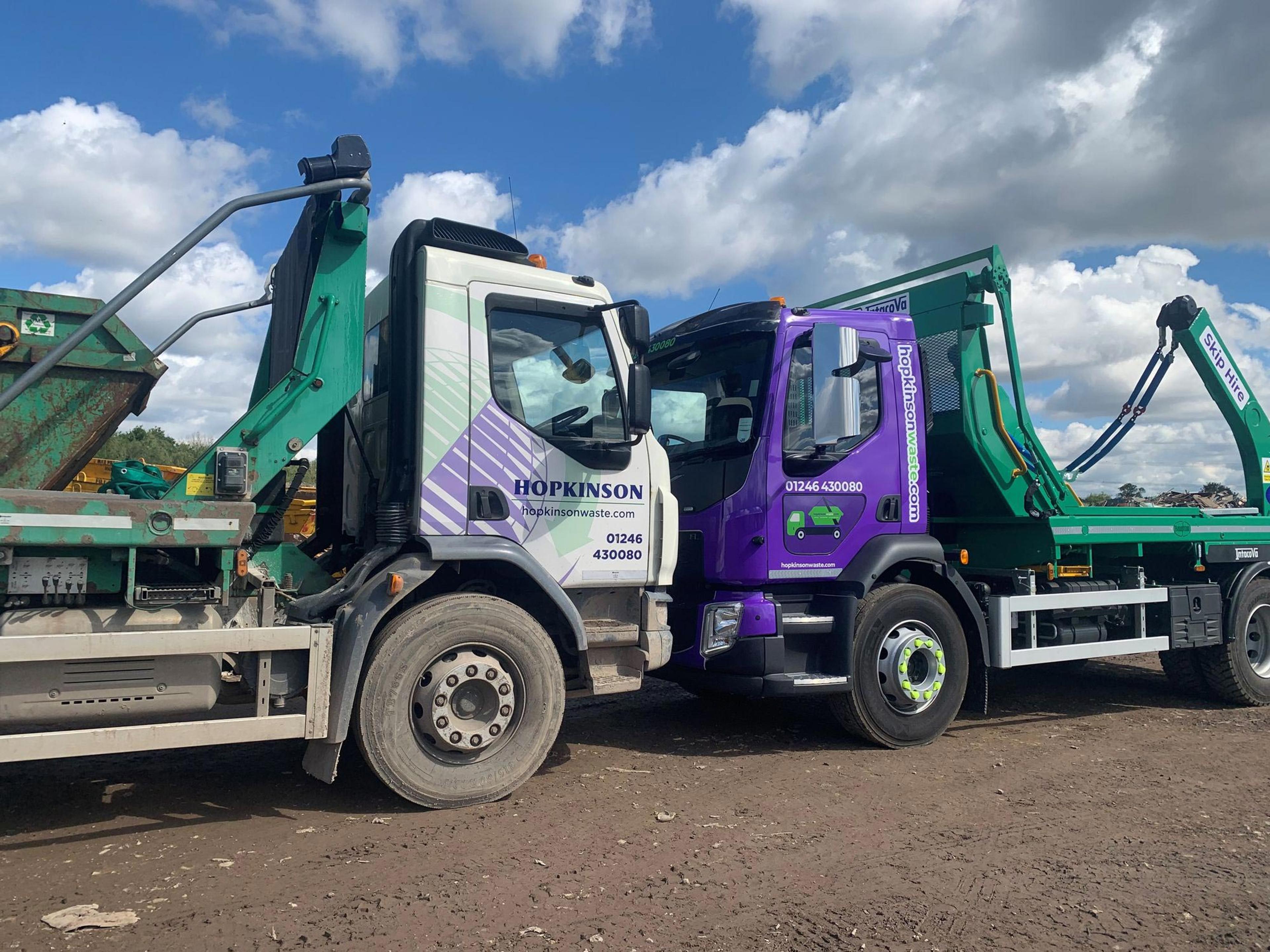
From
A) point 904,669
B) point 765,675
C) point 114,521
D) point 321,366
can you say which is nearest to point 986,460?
point 904,669

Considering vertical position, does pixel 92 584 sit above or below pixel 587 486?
below

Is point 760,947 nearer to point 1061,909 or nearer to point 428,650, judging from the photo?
point 1061,909

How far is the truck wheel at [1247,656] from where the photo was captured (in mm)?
8305

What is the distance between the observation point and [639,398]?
5.25 metres

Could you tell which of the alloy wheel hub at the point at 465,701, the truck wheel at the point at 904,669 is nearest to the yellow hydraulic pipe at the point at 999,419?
the truck wheel at the point at 904,669

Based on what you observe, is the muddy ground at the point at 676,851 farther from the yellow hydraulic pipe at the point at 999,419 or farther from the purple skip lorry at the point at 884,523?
the yellow hydraulic pipe at the point at 999,419

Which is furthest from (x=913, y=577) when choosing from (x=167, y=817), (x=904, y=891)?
(x=167, y=817)

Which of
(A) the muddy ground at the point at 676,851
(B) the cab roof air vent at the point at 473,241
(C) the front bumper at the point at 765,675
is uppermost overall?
(B) the cab roof air vent at the point at 473,241

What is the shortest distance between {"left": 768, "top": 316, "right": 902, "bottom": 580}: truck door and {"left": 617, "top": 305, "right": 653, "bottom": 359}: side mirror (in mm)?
1178

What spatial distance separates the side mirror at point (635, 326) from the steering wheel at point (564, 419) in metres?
0.47

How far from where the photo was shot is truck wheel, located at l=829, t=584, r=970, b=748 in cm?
620

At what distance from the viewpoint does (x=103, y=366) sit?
180 inches

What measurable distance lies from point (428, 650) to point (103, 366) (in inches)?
83.0

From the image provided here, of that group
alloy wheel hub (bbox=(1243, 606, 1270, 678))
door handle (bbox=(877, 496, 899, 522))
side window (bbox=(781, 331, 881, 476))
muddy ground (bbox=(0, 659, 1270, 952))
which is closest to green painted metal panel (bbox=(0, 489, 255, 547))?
muddy ground (bbox=(0, 659, 1270, 952))
